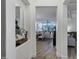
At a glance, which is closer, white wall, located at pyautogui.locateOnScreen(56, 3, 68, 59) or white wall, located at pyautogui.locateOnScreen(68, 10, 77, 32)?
white wall, located at pyautogui.locateOnScreen(56, 3, 68, 59)

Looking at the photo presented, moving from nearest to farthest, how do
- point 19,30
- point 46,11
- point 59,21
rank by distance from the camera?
point 19,30, point 59,21, point 46,11

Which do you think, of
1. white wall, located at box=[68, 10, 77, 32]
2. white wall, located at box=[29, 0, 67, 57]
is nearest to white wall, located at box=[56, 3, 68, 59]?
white wall, located at box=[29, 0, 67, 57]

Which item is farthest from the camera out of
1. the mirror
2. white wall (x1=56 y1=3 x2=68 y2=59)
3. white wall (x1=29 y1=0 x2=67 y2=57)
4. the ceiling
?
the ceiling

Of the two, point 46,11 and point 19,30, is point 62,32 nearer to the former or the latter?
point 19,30

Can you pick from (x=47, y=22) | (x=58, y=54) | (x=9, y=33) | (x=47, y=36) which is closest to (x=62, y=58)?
(x=58, y=54)

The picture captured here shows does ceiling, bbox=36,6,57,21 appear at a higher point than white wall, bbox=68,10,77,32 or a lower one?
higher

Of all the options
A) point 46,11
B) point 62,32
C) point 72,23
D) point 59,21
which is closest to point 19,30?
point 62,32

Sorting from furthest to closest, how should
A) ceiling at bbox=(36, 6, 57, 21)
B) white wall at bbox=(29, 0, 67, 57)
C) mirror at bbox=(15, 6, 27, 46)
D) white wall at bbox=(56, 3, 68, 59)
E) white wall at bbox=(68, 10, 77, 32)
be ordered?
ceiling at bbox=(36, 6, 57, 21) → white wall at bbox=(68, 10, 77, 32) → white wall at bbox=(29, 0, 67, 57) → white wall at bbox=(56, 3, 68, 59) → mirror at bbox=(15, 6, 27, 46)

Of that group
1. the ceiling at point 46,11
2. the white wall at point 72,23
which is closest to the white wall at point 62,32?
the ceiling at point 46,11

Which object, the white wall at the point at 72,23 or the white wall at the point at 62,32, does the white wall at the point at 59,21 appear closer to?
the white wall at the point at 62,32

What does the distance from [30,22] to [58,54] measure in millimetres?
1933

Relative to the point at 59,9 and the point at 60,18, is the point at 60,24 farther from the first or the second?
the point at 59,9

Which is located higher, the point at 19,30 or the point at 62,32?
the point at 19,30

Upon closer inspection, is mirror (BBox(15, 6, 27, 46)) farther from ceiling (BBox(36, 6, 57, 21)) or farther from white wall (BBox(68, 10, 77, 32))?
white wall (BBox(68, 10, 77, 32))
